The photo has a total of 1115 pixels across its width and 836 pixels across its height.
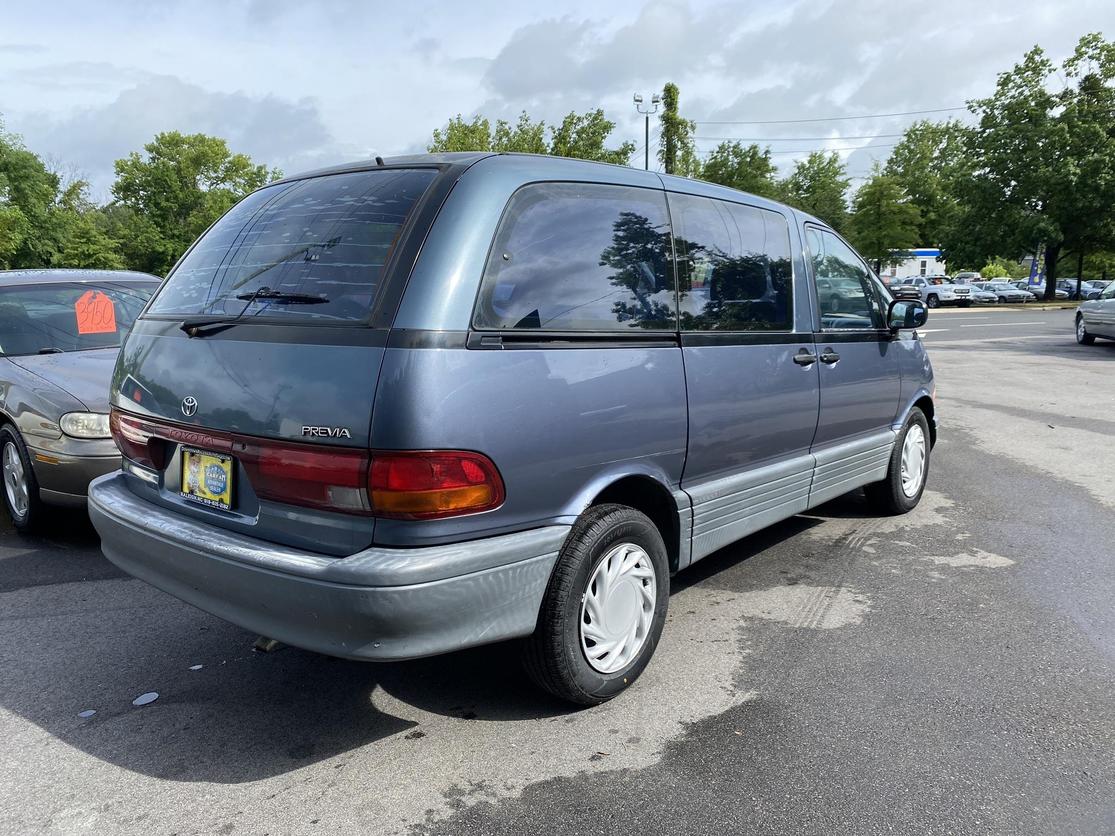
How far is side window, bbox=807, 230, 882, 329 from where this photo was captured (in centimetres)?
455

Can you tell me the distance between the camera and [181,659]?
11.6 ft

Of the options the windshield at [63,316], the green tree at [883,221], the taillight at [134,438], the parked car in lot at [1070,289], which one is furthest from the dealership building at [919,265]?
the taillight at [134,438]

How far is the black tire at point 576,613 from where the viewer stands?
2.84 meters

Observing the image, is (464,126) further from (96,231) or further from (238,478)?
(238,478)

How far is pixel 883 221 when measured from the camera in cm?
4844

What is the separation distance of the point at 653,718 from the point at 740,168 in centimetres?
4274

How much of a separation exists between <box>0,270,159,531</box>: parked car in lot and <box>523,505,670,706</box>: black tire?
3.03 metres

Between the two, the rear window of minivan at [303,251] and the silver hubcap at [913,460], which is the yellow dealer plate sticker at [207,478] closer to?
the rear window of minivan at [303,251]

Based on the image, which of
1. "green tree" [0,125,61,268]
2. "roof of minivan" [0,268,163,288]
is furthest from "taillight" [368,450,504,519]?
"green tree" [0,125,61,268]

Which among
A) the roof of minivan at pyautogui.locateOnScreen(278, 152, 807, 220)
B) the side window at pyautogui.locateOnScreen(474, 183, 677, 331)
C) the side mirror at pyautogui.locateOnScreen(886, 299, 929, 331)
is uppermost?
the roof of minivan at pyautogui.locateOnScreen(278, 152, 807, 220)

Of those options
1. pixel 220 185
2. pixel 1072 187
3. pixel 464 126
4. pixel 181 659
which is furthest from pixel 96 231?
pixel 181 659

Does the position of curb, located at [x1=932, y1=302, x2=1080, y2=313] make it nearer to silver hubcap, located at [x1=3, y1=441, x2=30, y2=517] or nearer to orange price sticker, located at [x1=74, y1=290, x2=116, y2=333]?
orange price sticker, located at [x1=74, y1=290, x2=116, y2=333]

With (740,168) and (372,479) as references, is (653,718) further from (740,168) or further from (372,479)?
(740,168)

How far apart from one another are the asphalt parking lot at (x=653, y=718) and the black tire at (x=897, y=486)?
27.0 inches
